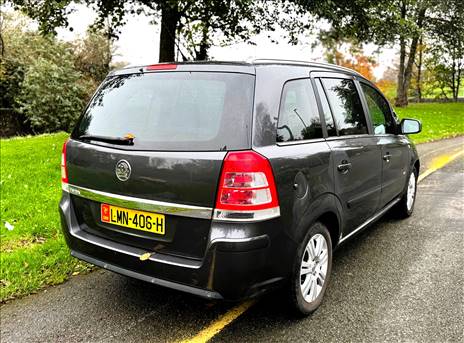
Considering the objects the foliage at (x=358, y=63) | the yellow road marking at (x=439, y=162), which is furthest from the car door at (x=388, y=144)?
the foliage at (x=358, y=63)

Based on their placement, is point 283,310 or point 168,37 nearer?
point 283,310

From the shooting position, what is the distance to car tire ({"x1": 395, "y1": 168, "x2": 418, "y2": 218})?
16.9 feet

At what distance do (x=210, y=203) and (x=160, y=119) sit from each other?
2.25 feet

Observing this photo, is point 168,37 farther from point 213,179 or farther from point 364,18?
point 213,179

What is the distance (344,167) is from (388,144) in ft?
4.16

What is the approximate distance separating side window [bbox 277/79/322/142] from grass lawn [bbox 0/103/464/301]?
2.35m

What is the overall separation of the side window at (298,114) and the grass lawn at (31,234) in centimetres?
235

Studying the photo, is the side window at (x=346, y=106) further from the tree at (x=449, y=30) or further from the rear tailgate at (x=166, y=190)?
the tree at (x=449, y=30)

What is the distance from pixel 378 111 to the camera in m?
4.40

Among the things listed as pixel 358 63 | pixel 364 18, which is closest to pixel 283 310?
pixel 364 18

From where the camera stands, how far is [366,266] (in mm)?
3873

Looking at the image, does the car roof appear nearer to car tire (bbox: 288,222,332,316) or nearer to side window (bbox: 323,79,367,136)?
side window (bbox: 323,79,367,136)

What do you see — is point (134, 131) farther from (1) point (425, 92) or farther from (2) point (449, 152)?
(1) point (425, 92)

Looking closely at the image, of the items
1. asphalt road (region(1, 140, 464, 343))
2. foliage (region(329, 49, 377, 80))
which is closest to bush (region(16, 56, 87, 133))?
asphalt road (region(1, 140, 464, 343))
